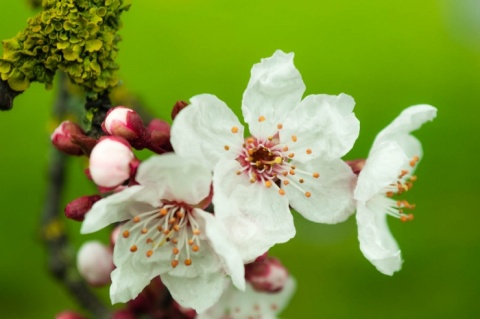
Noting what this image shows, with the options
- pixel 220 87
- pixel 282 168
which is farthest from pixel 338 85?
pixel 282 168

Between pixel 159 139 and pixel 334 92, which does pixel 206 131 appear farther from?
pixel 334 92

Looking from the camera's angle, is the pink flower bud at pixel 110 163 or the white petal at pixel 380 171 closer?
the pink flower bud at pixel 110 163

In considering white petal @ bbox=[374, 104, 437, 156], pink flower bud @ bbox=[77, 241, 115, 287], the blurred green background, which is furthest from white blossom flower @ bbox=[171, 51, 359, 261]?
the blurred green background

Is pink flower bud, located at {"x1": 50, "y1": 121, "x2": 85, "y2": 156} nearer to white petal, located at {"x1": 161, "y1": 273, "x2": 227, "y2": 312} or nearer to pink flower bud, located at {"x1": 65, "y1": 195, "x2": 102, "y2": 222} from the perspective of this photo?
pink flower bud, located at {"x1": 65, "y1": 195, "x2": 102, "y2": 222}

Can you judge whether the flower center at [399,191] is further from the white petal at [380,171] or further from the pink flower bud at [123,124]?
the pink flower bud at [123,124]

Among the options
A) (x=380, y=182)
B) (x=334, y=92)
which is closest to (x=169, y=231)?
(x=380, y=182)

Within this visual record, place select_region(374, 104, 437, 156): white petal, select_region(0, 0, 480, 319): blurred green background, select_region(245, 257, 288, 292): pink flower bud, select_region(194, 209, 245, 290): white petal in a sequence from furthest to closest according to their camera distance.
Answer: select_region(0, 0, 480, 319): blurred green background < select_region(245, 257, 288, 292): pink flower bud < select_region(374, 104, 437, 156): white petal < select_region(194, 209, 245, 290): white petal

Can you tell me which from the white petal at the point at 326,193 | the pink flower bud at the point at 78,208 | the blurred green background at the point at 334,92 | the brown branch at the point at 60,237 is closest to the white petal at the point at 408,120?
the white petal at the point at 326,193
